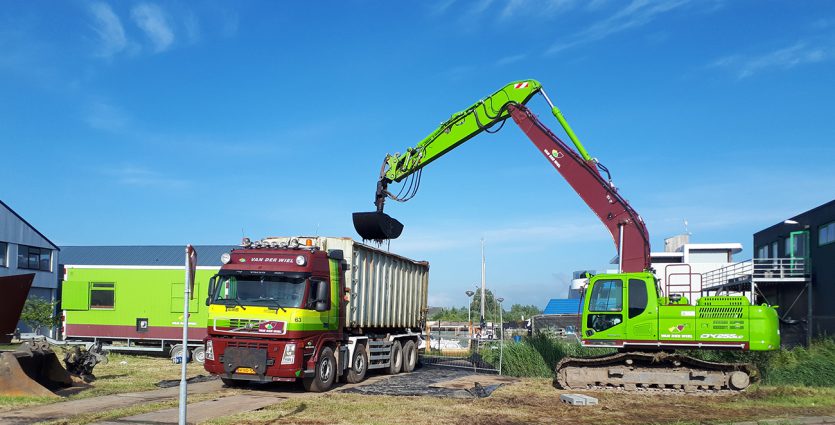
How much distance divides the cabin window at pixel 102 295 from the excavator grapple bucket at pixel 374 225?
11.2 m

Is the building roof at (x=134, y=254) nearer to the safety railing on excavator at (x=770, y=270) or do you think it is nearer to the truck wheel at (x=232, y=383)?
the safety railing on excavator at (x=770, y=270)

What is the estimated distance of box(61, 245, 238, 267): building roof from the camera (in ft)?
209

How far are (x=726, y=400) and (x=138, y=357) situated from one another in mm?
19457

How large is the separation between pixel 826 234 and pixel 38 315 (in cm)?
3594

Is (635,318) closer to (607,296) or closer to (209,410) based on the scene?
(607,296)

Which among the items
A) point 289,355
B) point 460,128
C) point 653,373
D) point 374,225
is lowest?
point 653,373

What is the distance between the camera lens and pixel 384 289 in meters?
22.1

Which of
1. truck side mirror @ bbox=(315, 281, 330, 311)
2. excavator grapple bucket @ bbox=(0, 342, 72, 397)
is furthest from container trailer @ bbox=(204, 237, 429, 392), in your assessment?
excavator grapple bucket @ bbox=(0, 342, 72, 397)

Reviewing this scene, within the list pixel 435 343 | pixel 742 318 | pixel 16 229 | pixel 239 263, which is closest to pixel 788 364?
pixel 742 318

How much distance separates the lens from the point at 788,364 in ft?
72.4

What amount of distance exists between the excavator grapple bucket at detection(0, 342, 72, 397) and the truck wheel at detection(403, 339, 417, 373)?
32.6 ft

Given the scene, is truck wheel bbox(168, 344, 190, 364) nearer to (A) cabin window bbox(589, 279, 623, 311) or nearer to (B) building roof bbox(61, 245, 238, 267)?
(A) cabin window bbox(589, 279, 623, 311)

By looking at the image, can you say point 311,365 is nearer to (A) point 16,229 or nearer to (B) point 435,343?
(B) point 435,343

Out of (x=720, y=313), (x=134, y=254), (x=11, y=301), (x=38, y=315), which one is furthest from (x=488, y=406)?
(x=134, y=254)
